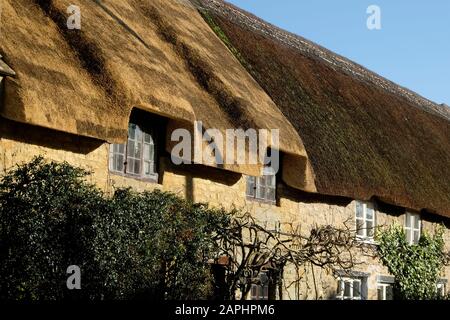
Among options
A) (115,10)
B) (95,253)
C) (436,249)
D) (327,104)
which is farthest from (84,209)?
(436,249)

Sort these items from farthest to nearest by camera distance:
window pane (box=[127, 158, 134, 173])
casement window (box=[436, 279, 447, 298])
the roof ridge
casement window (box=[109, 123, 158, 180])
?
casement window (box=[436, 279, 447, 298]) → the roof ridge → window pane (box=[127, 158, 134, 173]) → casement window (box=[109, 123, 158, 180])

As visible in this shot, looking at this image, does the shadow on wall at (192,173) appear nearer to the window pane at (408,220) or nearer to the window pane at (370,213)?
the window pane at (370,213)

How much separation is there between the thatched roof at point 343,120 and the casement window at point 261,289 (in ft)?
6.29

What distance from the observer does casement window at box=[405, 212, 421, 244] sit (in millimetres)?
18859

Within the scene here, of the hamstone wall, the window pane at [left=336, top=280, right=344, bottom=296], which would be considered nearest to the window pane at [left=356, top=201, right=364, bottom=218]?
the hamstone wall

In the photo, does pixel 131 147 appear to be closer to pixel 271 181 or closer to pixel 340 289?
pixel 271 181

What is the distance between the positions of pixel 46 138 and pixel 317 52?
12.4m

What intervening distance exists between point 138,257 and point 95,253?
670 mm

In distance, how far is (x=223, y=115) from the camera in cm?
1316

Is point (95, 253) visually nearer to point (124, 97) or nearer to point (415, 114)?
point (124, 97)

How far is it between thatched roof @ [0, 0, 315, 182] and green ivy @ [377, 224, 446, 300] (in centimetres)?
419

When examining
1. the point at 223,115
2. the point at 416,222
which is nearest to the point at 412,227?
the point at 416,222

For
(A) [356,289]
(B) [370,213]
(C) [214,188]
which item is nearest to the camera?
(C) [214,188]

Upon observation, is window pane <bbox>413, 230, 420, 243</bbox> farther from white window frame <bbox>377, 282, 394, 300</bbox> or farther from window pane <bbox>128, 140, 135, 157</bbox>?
window pane <bbox>128, 140, 135, 157</bbox>
